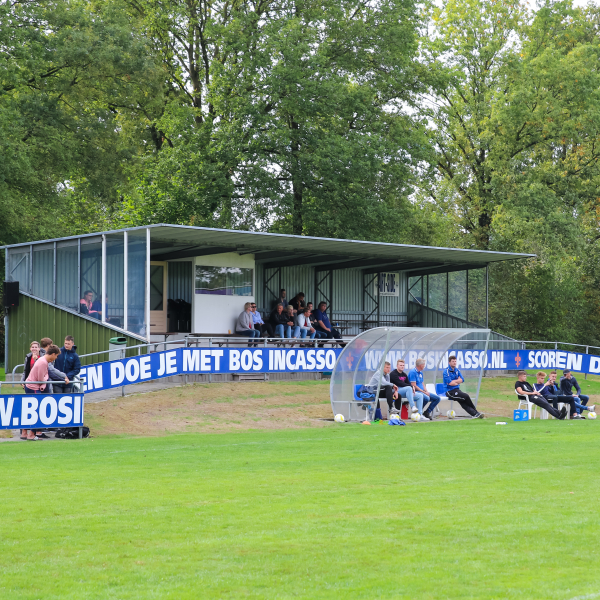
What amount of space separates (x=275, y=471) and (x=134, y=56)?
25.1 meters

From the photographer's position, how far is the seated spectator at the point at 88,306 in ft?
80.3

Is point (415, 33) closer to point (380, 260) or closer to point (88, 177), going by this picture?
point (380, 260)

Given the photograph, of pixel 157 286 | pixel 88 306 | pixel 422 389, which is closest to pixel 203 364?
pixel 88 306

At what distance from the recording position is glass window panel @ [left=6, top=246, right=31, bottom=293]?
27.1 m

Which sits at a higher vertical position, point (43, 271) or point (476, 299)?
point (43, 271)

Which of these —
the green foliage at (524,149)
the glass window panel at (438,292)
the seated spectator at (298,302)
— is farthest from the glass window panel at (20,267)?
the green foliage at (524,149)

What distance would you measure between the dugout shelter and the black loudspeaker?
17 centimetres

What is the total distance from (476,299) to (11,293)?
61.1ft

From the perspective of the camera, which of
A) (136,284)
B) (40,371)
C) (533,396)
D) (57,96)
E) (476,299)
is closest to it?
(40,371)

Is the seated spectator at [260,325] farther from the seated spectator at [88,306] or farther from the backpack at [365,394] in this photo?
the backpack at [365,394]

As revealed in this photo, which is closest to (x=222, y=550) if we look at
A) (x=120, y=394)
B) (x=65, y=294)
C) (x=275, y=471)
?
(x=275, y=471)

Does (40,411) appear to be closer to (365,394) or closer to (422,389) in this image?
(365,394)

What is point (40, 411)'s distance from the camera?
15.9 m

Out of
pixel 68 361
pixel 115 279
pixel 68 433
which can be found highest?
pixel 115 279
